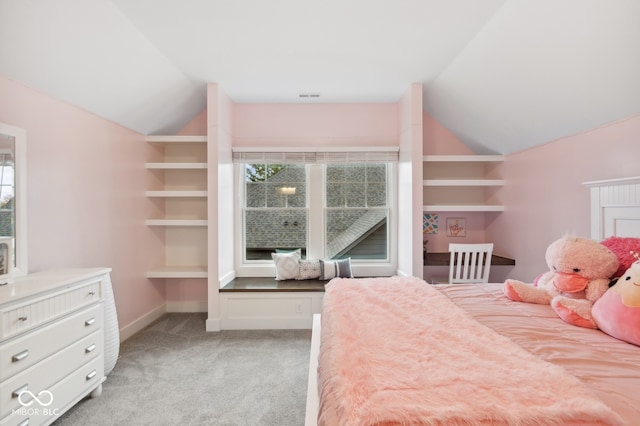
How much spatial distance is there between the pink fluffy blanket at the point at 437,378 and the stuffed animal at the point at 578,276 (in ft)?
1.63

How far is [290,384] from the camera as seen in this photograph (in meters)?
2.21

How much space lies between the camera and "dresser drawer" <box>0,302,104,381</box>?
148 cm

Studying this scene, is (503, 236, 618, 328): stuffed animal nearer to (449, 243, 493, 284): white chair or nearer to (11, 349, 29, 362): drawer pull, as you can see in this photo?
(449, 243, 493, 284): white chair

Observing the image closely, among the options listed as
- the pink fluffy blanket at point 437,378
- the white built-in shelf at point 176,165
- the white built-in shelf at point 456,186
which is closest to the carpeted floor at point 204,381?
the pink fluffy blanket at point 437,378

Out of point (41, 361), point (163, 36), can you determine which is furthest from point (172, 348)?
point (163, 36)

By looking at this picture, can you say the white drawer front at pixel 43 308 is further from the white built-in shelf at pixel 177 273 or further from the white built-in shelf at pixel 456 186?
the white built-in shelf at pixel 456 186

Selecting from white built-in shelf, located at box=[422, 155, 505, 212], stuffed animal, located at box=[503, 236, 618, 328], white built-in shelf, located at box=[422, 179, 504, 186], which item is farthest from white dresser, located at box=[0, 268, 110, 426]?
Answer: white built-in shelf, located at box=[422, 155, 505, 212]

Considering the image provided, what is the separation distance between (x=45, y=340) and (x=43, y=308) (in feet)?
0.57

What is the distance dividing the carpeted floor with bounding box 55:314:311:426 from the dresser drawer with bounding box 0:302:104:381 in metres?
0.50

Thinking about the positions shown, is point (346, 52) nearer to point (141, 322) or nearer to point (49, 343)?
point (49, 343)

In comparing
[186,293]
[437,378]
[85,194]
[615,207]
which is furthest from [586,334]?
[186,293]

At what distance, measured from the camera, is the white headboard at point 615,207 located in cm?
195

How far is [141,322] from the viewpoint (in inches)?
128

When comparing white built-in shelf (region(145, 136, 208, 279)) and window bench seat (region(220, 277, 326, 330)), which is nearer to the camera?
window bench seat (region(220, 277, 326, 330))
